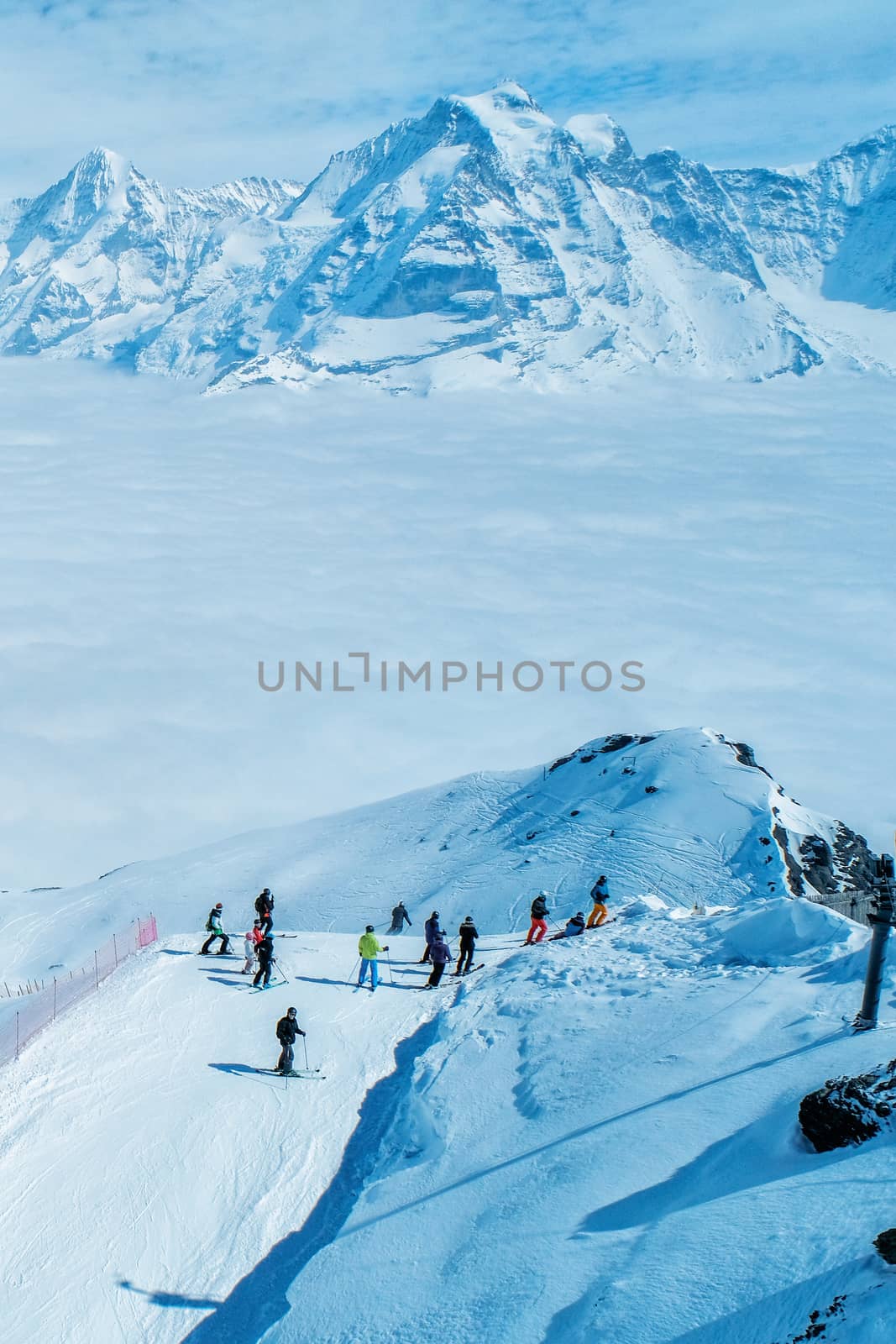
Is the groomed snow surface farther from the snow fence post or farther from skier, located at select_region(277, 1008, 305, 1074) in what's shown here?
the snow fence post

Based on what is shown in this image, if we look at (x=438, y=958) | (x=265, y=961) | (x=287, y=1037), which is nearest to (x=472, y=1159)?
(x=287, y=1037)

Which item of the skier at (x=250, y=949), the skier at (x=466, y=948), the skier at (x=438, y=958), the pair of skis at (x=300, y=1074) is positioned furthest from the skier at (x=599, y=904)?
the pair of skis at (x=300, y=1074)

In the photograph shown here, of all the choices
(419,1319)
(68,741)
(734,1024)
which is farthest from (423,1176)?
(68,741)

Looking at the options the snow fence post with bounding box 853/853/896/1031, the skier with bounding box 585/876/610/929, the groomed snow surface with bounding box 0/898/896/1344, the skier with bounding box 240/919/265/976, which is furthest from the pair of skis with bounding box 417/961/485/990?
the snow fence post with bounding box 853/853/896/1031

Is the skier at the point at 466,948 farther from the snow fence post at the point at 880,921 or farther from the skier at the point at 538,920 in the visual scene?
the snow fence post at the point at 880,921


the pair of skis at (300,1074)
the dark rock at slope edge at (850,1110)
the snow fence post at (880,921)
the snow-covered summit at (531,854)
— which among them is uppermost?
the snow fence post at (880,921)

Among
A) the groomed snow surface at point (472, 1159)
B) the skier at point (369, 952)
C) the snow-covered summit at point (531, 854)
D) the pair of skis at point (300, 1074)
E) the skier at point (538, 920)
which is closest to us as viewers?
the groomed snow surface at point (472, 1159)
